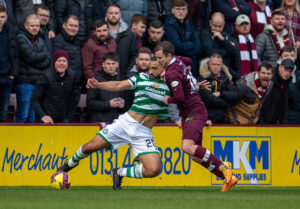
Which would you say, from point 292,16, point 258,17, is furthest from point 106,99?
point 292,16

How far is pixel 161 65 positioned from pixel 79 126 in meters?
2.79

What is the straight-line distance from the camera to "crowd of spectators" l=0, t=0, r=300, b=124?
12734 mm

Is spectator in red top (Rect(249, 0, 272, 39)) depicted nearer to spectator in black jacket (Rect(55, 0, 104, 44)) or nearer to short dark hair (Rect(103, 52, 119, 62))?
spectator in black jacket (Rect(55, 0, 104, 44))

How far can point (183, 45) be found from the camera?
1433 cm

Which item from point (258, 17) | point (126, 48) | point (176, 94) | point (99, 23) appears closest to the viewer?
point (176, 94)

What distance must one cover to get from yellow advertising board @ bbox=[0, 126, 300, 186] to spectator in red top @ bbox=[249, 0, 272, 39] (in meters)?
3.54

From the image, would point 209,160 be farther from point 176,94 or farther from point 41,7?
point 41,7

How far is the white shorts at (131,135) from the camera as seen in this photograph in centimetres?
1070

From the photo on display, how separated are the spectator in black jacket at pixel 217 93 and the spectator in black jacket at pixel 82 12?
2526 millimetres

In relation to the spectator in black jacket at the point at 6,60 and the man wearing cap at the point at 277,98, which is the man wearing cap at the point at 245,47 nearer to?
the man wearing cap at the point at 277,98

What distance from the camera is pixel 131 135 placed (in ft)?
35.0

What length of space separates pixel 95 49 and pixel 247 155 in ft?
11.5

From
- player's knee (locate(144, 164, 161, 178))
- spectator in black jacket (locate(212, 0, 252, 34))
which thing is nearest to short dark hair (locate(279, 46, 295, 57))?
spectator in black jacket (locate(212, 0, 252, 34))

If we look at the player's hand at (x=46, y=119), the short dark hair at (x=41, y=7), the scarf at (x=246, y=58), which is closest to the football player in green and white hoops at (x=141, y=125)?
the player's hand at (x=46, y=119)
